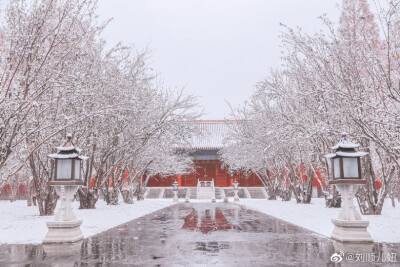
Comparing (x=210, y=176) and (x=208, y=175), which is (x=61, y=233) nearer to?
(x=208, y=175)

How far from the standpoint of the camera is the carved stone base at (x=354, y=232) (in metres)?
7.82

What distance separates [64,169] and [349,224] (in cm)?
731

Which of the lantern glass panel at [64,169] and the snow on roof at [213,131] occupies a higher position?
the snow on roof at [213,131]

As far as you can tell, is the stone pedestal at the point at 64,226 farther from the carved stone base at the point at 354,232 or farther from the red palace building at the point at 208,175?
the red palace building at the point at 208,175

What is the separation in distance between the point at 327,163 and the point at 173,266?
12550mm

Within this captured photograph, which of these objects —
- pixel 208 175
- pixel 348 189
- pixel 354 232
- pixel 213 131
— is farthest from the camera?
pixel 213 131

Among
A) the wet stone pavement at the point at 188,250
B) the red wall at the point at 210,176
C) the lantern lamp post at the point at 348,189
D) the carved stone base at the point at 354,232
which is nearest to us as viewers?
the wet stone pavement at the point at 188,250

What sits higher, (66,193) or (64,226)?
(66,193)

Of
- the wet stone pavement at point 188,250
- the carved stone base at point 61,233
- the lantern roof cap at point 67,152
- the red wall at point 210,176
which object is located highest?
the lantern roof cap at point 67,152

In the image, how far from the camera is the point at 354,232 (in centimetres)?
793

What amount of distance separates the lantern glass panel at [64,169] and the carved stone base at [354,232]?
23.0ft

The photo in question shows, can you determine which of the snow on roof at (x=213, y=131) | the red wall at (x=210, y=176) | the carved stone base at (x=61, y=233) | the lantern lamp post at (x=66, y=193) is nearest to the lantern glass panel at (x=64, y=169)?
the lantern lamp post at (x=66, y=193)

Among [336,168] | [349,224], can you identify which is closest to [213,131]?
[336,168]

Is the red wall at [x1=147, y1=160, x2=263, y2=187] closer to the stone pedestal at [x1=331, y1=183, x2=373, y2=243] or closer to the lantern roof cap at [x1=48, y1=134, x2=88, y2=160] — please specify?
the lantern roof cap at [x1=48, y1=134, x2=88, y2=160]
